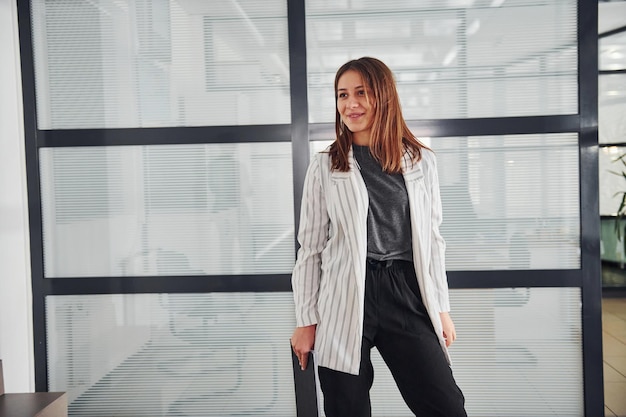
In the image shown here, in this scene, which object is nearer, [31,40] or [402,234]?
[402,234]

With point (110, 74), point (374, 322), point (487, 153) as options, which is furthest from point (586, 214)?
point (110, 74)

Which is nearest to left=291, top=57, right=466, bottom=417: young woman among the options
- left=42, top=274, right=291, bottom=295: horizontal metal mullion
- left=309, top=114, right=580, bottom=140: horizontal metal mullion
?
left=309, top=114, right=580, bottom=140: horizontal metal mullion

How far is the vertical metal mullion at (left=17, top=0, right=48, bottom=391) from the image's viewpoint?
276 centimetres

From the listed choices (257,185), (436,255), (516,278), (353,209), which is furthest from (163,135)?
(516,278)

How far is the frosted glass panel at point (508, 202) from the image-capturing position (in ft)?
8.72

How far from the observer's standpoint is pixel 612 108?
496 centimetres

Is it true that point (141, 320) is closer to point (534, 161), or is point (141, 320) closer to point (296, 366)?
point (296, 366)

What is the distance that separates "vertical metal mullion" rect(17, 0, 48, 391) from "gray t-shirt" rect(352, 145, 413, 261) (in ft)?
5.92

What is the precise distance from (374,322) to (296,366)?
0.31 meters

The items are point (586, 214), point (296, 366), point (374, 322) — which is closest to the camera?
point (374, 322)

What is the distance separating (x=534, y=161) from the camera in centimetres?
266

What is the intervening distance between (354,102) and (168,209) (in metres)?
1.35

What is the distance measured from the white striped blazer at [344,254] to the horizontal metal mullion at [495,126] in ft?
2.77

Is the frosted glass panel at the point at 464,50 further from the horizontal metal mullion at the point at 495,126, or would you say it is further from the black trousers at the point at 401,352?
the black trousers at the point at 401,352
